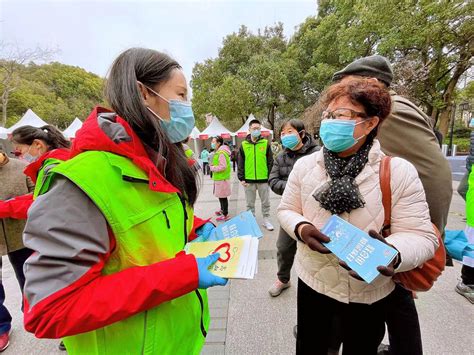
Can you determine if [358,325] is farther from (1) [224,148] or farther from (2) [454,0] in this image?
(2) [454,0]

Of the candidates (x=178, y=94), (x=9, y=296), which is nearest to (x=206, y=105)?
(x=9, y=296)

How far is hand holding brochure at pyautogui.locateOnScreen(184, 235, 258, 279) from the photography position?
3.02 ft

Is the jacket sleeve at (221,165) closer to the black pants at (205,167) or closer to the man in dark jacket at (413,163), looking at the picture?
the man in dark jacket at (413,163)

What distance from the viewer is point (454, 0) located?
9.56 metres

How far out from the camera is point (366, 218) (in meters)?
1.27

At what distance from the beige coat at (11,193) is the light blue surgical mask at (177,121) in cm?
182

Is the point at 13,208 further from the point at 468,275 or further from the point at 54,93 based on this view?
the point at 54,93

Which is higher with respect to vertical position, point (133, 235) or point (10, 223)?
point (133, 235)

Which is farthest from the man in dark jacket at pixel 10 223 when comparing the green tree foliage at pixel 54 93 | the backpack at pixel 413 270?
the green tree foliage at pixel 54 93

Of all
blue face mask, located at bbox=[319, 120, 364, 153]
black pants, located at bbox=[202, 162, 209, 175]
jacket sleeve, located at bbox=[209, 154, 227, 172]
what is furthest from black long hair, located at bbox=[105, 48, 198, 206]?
black pants, located at bbox=[202, 162, 209, 175]

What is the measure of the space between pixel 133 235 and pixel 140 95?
0.55 meters

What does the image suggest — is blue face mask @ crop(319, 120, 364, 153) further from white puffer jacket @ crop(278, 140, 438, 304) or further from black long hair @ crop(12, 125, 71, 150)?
black long hair @ crop(12, 125, 71, 150)

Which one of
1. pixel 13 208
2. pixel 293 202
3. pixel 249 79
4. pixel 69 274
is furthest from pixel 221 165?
pixel 249 79

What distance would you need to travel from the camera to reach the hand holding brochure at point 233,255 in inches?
36.3
